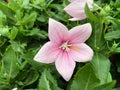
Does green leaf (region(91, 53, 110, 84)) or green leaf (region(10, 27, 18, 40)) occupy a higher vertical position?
green leaf (region(10, 27, 18, 40))

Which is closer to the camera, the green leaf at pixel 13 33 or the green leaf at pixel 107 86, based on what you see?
the green leaf at pixel 107 86

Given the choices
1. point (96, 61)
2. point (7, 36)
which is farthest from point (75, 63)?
point (7, 36)

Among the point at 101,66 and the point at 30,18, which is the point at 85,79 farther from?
the point at 30,18

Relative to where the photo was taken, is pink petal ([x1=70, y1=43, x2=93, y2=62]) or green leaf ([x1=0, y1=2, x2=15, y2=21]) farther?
green leaf ([x1=0, y1=2, x2=15, y2=21])

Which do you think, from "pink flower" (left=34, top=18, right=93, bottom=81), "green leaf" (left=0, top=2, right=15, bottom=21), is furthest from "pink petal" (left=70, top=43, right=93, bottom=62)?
"green leaf" (left=0, top=2, right=15, bottom=21)

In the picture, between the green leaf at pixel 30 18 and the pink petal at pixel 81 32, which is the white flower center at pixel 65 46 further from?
the green leaf at pixel 30 18

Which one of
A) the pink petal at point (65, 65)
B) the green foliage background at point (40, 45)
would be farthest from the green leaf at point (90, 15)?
the pink petal at point (65, 65)

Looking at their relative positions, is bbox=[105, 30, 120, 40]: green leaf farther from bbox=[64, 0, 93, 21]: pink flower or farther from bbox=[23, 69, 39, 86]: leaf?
bbox=[23, 69, 39, 86]: leaf
